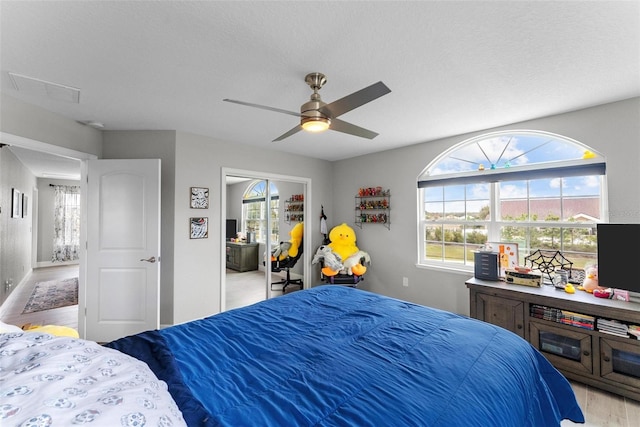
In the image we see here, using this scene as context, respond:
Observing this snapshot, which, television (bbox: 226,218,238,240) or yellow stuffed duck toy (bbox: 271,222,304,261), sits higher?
television (bbox: 226,218,238,240)

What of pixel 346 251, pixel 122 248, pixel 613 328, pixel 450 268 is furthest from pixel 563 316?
pixel 122 248

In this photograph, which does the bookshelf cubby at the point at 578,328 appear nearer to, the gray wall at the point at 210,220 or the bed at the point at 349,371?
the bed at the point at 349,371

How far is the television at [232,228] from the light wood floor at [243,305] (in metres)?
0.52

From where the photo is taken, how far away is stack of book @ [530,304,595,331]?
2.29m

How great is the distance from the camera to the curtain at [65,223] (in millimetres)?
7355

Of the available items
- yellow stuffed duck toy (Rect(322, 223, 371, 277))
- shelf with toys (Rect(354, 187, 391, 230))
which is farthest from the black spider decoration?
yellow stuffed duck toy (Rect(322, 223, 371, 277))

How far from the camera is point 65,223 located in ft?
24.6

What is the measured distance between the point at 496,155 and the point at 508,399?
302 cm

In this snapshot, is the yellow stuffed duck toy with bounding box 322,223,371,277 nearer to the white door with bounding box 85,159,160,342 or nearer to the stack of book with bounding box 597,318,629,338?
the white door with bounding box 85,159,160,342

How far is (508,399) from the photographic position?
1118mm

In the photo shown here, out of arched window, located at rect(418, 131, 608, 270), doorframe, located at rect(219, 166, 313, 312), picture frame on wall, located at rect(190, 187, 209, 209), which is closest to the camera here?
arched window, located at rect(418, 131, 608, 270)

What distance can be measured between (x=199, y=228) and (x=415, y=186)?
3038mm

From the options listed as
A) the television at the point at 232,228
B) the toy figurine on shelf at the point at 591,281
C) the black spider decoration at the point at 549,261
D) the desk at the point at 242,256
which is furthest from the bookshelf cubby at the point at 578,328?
the television at the point at 232,228

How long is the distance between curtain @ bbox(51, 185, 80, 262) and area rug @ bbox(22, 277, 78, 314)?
7.68 feet
